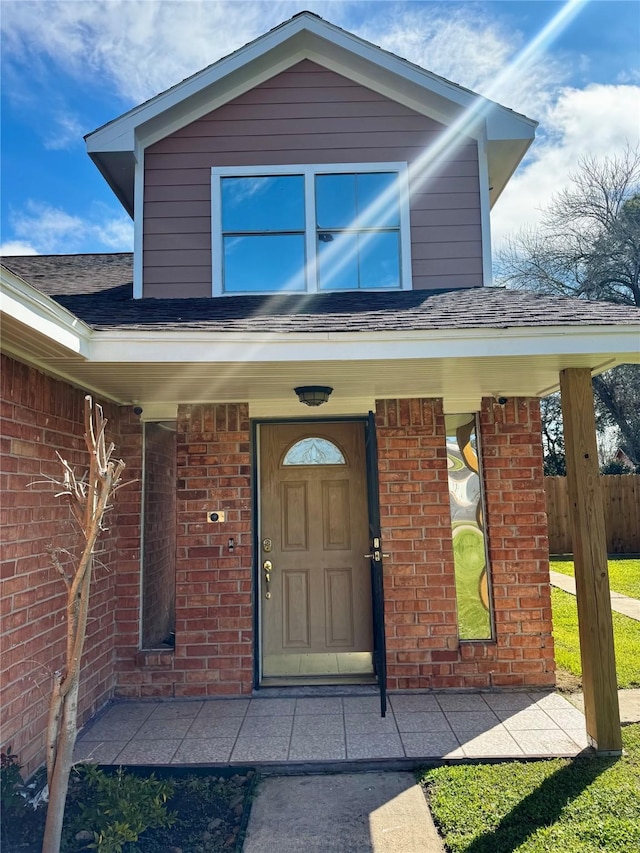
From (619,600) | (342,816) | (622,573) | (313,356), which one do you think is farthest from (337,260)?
(622,573)

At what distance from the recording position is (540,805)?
9.64 ft

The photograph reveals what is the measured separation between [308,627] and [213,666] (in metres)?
0.94

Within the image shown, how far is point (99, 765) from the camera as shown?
11.3 ft

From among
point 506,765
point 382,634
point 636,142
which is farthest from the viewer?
point 636,142

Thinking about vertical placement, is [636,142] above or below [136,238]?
above

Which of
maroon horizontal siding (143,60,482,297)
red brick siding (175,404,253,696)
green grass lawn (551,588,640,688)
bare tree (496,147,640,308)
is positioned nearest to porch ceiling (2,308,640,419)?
red brick siding (175,404,253,696)

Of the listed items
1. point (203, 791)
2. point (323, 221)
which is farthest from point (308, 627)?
point (323, 221)

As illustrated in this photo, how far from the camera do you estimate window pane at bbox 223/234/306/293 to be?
15.8 feet

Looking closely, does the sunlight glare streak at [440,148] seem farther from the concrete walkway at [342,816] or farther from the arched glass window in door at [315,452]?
the concrete walkway at [342,816]

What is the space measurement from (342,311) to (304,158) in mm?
1954

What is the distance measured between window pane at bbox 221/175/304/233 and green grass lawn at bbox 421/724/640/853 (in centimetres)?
440

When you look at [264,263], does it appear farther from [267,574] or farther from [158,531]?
[267,574]

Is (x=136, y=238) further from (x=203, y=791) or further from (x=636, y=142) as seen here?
(x=636, y=142)

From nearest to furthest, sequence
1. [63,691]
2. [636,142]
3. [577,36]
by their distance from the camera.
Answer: [63,691], [577,36], [636,142]
